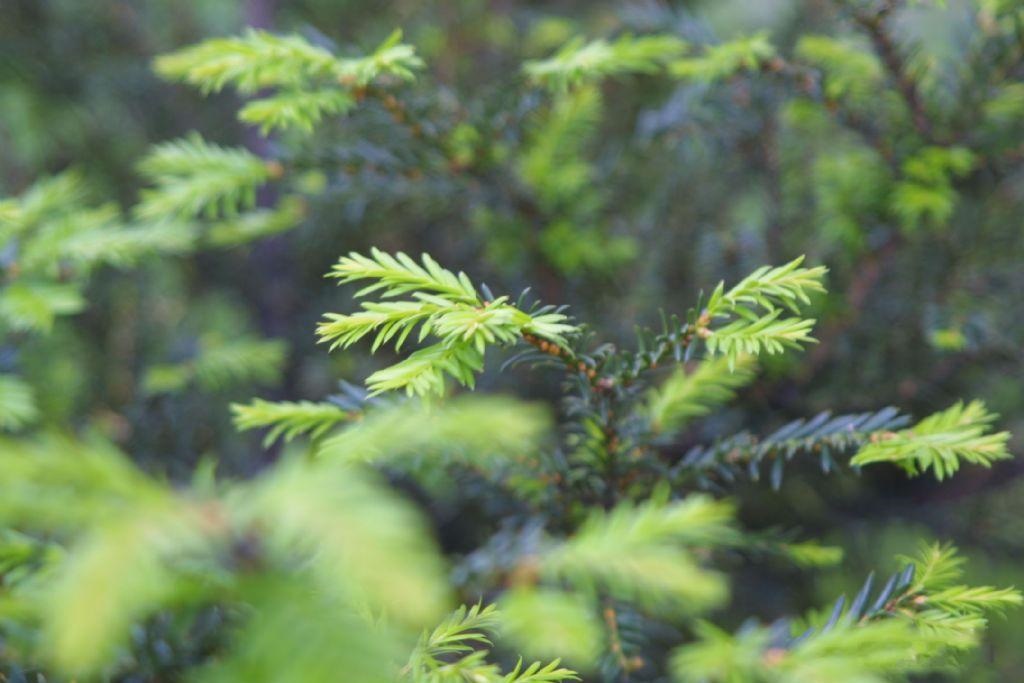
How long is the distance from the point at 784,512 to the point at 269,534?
92 centimetres

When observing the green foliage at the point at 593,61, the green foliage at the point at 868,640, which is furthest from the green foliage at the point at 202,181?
the green foliage at the point at 868,640

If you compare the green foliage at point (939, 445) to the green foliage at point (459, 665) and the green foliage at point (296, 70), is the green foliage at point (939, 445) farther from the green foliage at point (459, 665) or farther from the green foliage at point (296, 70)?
the green foliage at point (296, 70)

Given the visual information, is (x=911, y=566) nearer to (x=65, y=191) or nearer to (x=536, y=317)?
(x=536, y=317)

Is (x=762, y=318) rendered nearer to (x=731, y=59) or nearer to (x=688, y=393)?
(x=688, y=393)

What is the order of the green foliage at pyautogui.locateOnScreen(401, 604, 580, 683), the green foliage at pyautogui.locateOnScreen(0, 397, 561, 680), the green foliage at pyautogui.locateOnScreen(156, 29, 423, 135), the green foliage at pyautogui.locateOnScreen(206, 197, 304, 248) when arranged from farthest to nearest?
1. the green foliage at pyautogui.locateOnScreen(206, 197, 304, 248)
2. the green foliage at pyautogui.locateOnScreen(156, 29, 423, 135)
3. the green foliage at pyautogui.locateOnScreen(401, 604, 580, 683)
4. the green foliage at pyautogui.locateOnScreen(0, 397, 561, 680)

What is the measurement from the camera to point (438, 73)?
1376mm

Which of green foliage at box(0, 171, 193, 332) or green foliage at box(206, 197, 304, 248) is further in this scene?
green foliage at box(206, 197, 304, 248)

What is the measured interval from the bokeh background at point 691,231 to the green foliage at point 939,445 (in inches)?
10.5

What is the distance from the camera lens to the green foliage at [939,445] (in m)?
0.48

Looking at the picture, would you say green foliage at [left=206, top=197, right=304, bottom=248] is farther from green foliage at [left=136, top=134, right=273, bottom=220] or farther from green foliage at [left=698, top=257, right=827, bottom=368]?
green foliage at [left=698, top=257, right=827, bottom=368]

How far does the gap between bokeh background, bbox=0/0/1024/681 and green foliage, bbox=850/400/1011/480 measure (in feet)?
0.87

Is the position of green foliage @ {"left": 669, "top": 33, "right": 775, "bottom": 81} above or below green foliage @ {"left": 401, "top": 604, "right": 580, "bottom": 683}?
Result: above

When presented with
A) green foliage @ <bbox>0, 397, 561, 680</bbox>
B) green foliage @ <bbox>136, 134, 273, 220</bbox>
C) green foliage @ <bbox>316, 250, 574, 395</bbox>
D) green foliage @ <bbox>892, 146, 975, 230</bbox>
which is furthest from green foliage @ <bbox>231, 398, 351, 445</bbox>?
green foliage @ <bbox>892, 146, 975, 230</bbox>

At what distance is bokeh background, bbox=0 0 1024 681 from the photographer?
81 centimetres
